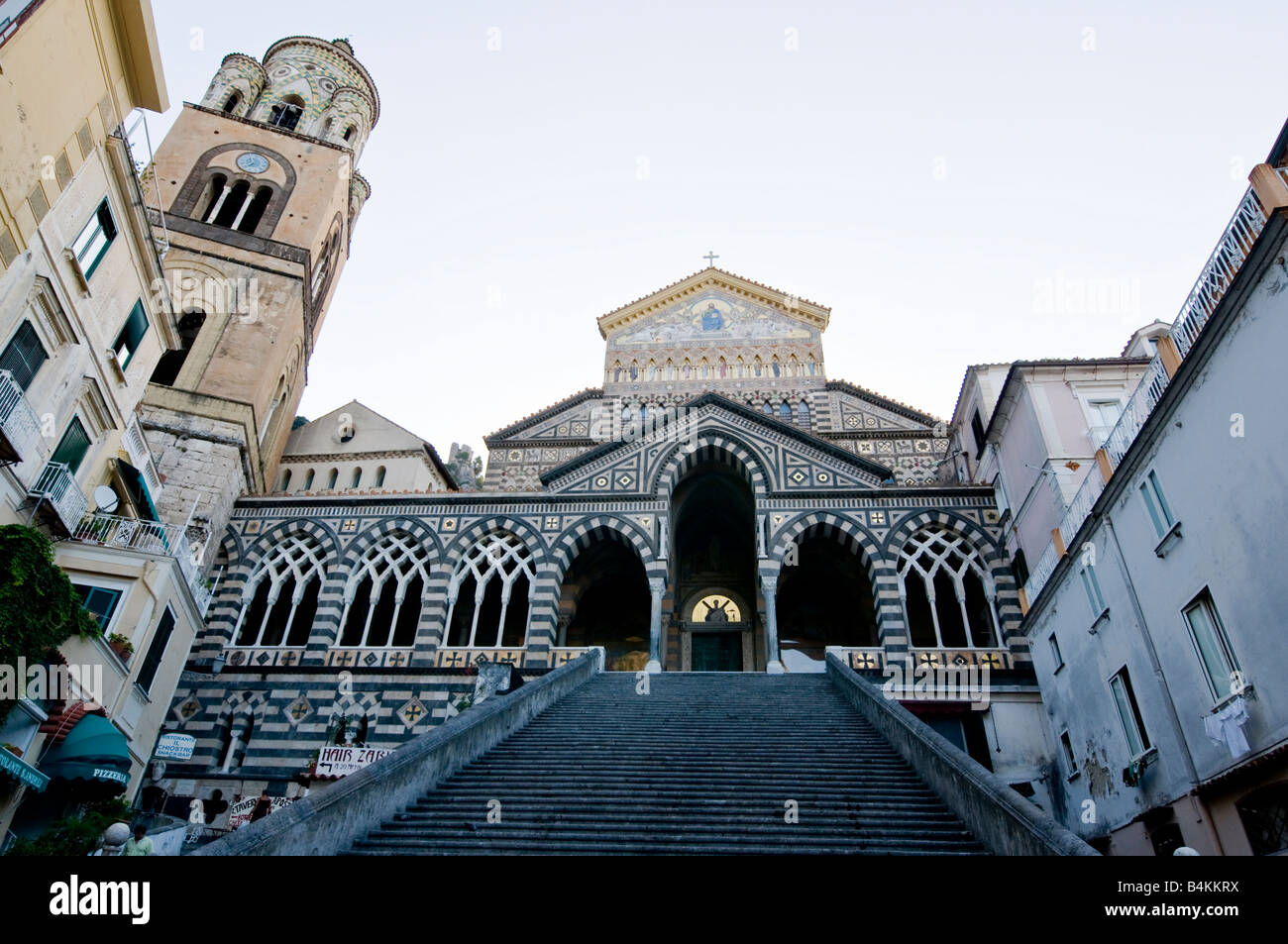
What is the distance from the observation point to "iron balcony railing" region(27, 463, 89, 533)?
14.7 metres

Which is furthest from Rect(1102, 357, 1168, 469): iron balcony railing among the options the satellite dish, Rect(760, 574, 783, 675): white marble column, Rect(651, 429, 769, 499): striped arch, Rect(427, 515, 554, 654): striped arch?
the satellite dish

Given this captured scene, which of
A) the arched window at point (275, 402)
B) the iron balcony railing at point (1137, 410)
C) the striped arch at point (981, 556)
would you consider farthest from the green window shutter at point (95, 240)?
the striped arch at point (981, 556)

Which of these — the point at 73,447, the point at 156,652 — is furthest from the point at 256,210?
the point at 156,652

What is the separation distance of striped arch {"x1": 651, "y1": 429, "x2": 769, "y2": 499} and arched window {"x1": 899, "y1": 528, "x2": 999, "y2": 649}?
4828 millimetres

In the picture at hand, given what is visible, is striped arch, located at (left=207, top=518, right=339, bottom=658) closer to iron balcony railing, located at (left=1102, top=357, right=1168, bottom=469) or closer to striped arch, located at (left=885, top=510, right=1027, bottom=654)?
striped arch, located at (left=885, top=510, right=1027, bottom=654)

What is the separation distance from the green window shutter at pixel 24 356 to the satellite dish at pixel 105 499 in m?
3.71

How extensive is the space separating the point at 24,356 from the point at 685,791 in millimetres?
14079

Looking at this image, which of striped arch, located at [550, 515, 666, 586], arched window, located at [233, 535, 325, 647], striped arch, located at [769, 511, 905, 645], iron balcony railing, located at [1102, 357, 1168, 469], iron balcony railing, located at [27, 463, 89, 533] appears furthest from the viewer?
arched window, located at [233, 535, 325, 647]

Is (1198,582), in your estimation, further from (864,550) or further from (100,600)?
(100,600)

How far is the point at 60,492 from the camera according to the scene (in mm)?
15242

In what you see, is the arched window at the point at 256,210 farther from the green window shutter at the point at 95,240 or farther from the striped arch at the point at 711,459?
the striped arch at the point at 711,459

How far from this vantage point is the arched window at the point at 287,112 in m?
34.8
